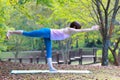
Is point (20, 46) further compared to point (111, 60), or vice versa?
point (20, 46)

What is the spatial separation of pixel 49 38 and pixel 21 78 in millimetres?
1450

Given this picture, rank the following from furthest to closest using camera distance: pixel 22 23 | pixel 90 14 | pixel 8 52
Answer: pixel 8 52
pixel 22 23
pixel 90 14

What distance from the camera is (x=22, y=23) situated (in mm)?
19359

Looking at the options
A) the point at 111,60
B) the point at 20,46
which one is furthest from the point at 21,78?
the point at 20,46

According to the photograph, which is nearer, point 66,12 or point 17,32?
point 17,32

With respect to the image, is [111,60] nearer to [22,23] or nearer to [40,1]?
[22,23]

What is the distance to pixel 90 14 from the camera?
48.9 ft

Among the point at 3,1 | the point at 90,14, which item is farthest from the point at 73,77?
the point at 90,14

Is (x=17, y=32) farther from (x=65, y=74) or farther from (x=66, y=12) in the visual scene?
(x=66, y=12)

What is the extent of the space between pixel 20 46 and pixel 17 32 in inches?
605

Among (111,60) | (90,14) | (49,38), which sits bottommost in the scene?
(111,60)

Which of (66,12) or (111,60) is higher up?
(66,12)

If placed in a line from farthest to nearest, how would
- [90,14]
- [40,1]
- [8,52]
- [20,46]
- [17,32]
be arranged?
[8,52] → [20,46] → [90,14] → [40,1] → [17,32]

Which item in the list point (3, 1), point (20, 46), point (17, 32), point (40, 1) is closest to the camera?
point (17, 32)
